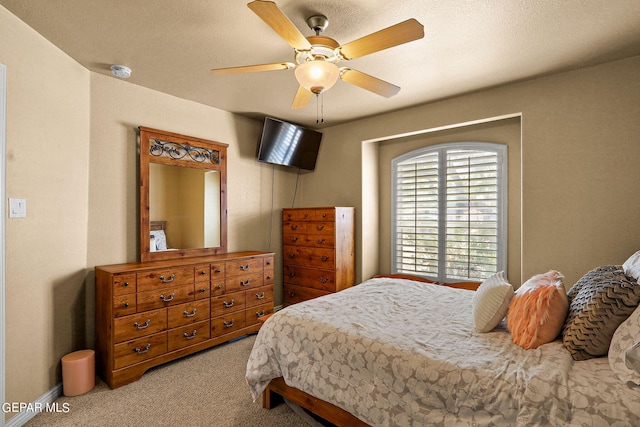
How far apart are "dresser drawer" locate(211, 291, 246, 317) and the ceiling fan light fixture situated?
2.26 m

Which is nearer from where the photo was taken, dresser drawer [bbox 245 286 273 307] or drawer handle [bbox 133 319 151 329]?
drawer handle [bbox 133 319 151 329]

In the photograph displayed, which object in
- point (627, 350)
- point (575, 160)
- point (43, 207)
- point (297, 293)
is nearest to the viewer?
point (627, 350)

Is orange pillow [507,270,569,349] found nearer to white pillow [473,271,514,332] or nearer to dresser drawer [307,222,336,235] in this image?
white pillow [473,271,514,332]

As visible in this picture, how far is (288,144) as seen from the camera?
417cm

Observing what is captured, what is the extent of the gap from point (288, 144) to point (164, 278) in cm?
226

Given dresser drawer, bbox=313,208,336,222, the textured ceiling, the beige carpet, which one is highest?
the textured ceiling

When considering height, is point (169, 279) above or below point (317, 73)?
below

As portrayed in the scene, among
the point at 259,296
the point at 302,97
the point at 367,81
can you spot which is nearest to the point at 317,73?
the point at 367,81

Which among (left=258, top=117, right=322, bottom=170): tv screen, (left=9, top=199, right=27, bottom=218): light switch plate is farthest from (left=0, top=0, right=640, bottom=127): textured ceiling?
(left=9, top=199, right=27, bottom=218): light switch plate

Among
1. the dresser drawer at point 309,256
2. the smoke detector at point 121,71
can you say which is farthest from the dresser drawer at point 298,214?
the smoke detector at point 121,71

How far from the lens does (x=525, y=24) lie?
2043 millimetres

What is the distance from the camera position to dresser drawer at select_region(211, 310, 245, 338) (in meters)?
3.12

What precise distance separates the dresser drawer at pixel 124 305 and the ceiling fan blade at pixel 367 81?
93.4 inches

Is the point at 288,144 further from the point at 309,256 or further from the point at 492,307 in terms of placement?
the point at 492,307
